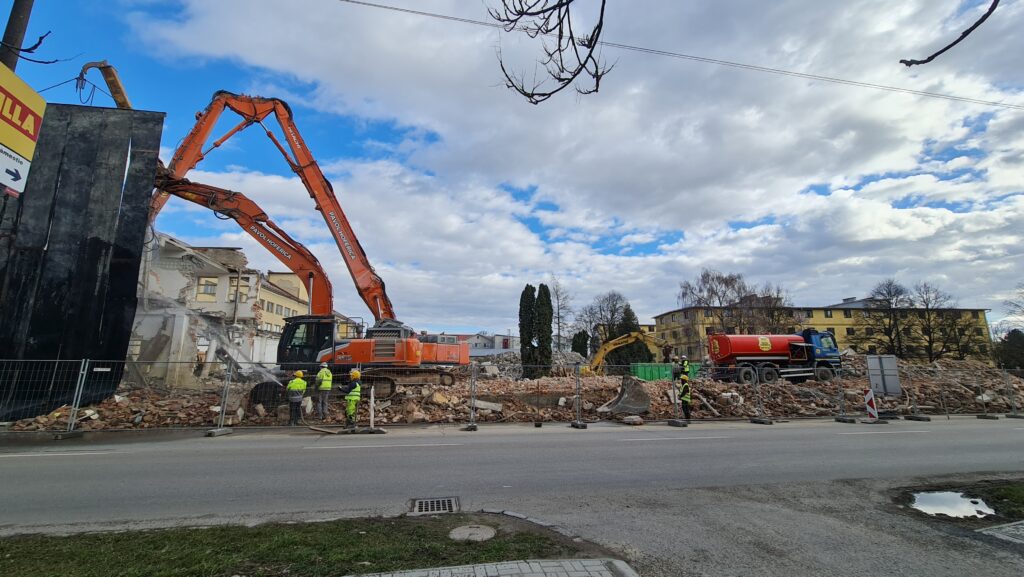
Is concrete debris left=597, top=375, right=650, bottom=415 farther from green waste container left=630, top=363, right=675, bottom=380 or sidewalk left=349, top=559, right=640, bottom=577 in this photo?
green waste container left=630, top=363, right=675, bottom=380

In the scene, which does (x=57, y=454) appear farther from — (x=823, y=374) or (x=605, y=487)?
(x=823, y=374)

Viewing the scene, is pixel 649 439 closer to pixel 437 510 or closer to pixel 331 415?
pixel 437 510

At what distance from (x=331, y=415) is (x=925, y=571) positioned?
13545 millimetres

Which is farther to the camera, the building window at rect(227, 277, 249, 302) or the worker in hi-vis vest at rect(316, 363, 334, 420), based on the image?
the building window at rect(227, 277, 249, 302)

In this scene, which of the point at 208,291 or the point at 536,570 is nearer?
the point at 536,570

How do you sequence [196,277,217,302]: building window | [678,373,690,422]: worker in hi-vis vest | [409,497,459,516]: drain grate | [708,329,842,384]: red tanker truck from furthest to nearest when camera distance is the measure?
[196,277,217,302]: building window < [708,329,842,384]: red tanker truck < [678,373,690,422]: worker in hi-vis vest < [409,497,459,516]: drain grate

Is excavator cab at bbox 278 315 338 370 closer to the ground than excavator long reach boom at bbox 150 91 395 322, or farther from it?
closer to the ground

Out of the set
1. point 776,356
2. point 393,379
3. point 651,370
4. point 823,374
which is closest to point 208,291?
point 393,379

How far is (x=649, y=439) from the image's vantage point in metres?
11.0

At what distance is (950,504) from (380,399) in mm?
13653

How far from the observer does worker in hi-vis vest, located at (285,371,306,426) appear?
13.0 metres

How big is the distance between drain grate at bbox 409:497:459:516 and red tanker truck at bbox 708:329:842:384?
887 inches

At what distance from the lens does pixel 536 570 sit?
11.2 feet

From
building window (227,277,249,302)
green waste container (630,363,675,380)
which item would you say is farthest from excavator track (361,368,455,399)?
green waste container (630,363,675,380)
